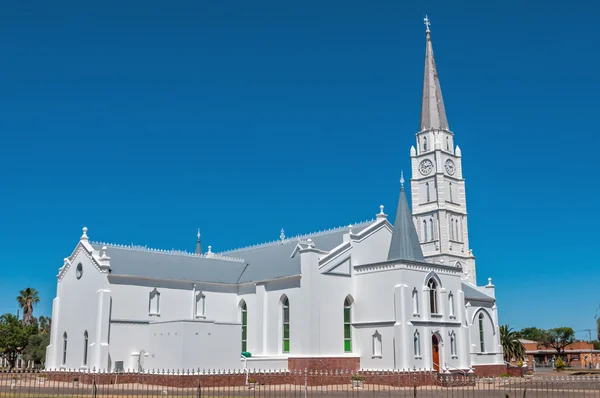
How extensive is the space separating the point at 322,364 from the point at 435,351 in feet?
26.6

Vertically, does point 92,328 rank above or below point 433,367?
above

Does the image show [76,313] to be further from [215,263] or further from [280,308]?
[280,308]

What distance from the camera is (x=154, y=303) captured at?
47.8 m

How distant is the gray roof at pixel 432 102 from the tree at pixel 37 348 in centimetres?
5726

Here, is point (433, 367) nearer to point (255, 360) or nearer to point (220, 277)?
point (255, 360)

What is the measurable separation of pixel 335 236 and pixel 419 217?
43596 mm

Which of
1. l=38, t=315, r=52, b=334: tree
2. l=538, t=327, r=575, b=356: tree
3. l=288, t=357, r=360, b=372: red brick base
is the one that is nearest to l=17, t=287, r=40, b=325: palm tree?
l=38, t=315, r=52, b=334: tree

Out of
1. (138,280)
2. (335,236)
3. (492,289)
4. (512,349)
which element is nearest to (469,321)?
(492,289)

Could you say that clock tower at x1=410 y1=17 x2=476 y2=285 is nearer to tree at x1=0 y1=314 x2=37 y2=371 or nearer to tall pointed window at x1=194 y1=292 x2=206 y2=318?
tall pointed window at x1=194 y1=292 x2=206 y2=318

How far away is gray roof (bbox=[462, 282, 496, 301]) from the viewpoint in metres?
54.3

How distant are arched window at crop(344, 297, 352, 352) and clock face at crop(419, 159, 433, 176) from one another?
49.8 meters

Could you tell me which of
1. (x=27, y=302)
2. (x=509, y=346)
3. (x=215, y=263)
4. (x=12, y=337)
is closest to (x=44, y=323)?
(x=27, y=302)

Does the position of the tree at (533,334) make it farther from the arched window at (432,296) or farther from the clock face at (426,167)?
the arched window at (432,296)

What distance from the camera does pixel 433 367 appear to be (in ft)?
148
